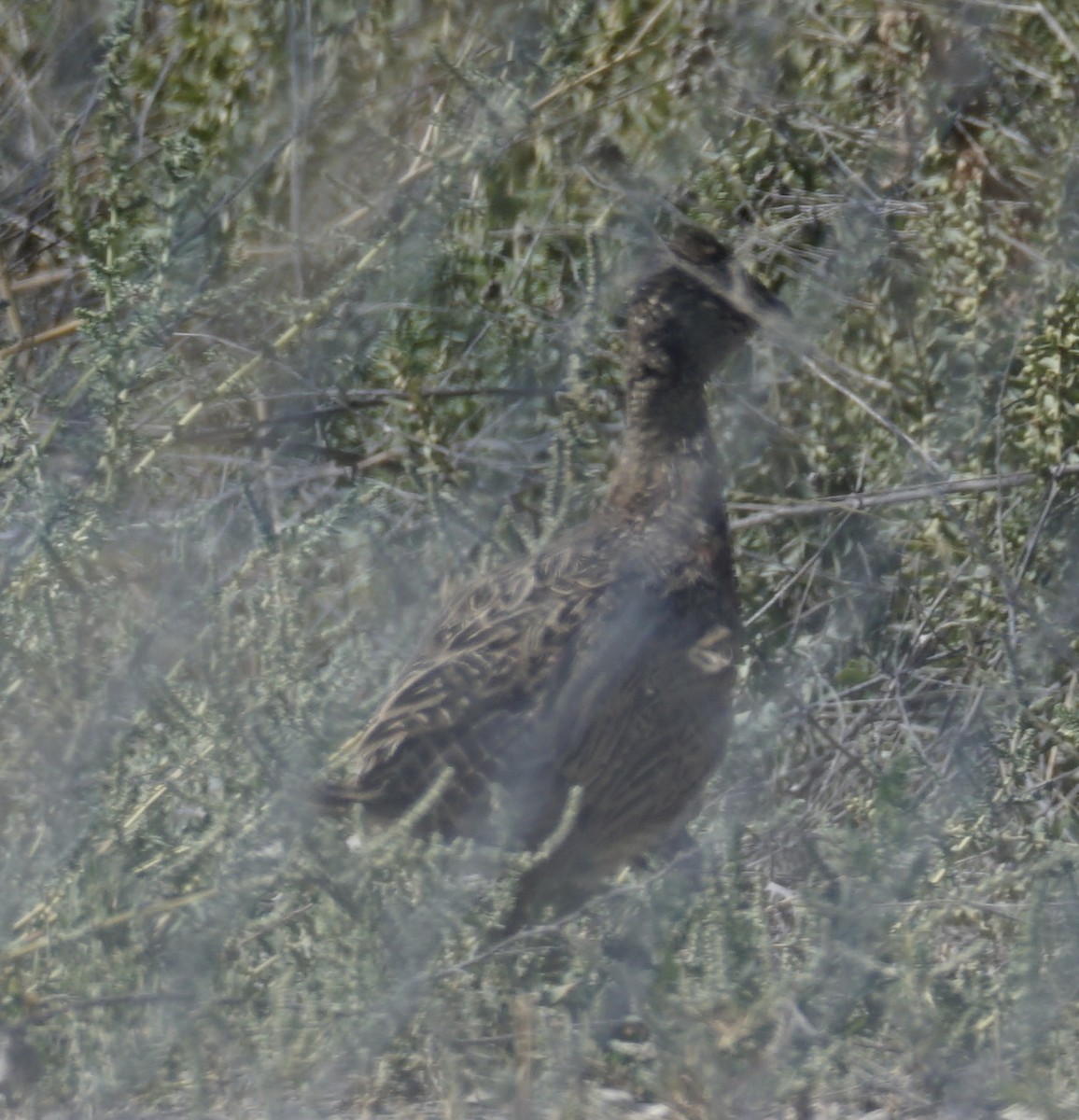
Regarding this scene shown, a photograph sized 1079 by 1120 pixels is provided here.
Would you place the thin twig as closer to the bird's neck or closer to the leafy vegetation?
the leafy vegetation

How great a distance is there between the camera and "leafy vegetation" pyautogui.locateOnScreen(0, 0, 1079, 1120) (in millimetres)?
2229

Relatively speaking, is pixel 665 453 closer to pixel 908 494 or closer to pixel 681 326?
pixel 681 326

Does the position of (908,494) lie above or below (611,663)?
below

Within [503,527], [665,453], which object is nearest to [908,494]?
[665,453]

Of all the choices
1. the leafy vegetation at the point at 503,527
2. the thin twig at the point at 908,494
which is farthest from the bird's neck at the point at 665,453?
the thin twig at the point at 908,494

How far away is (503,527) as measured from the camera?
3740 millimetres

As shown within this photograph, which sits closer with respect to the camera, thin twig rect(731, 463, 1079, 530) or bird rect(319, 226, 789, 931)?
bird rect(319, 226, 789, 931)

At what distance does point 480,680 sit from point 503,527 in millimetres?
712

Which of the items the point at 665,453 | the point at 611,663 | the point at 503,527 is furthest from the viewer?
the point at 503,527

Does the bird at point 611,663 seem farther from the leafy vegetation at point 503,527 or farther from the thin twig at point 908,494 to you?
the thin twig at point 908,494

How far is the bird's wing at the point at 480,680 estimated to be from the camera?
294cm

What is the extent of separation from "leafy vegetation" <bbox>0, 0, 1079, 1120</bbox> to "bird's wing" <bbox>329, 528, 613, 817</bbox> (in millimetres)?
120

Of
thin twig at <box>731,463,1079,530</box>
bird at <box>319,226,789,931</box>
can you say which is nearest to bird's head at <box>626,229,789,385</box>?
bird at <box>319,226,789,931</box>

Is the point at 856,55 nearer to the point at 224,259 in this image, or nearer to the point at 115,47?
the point at 224,259
